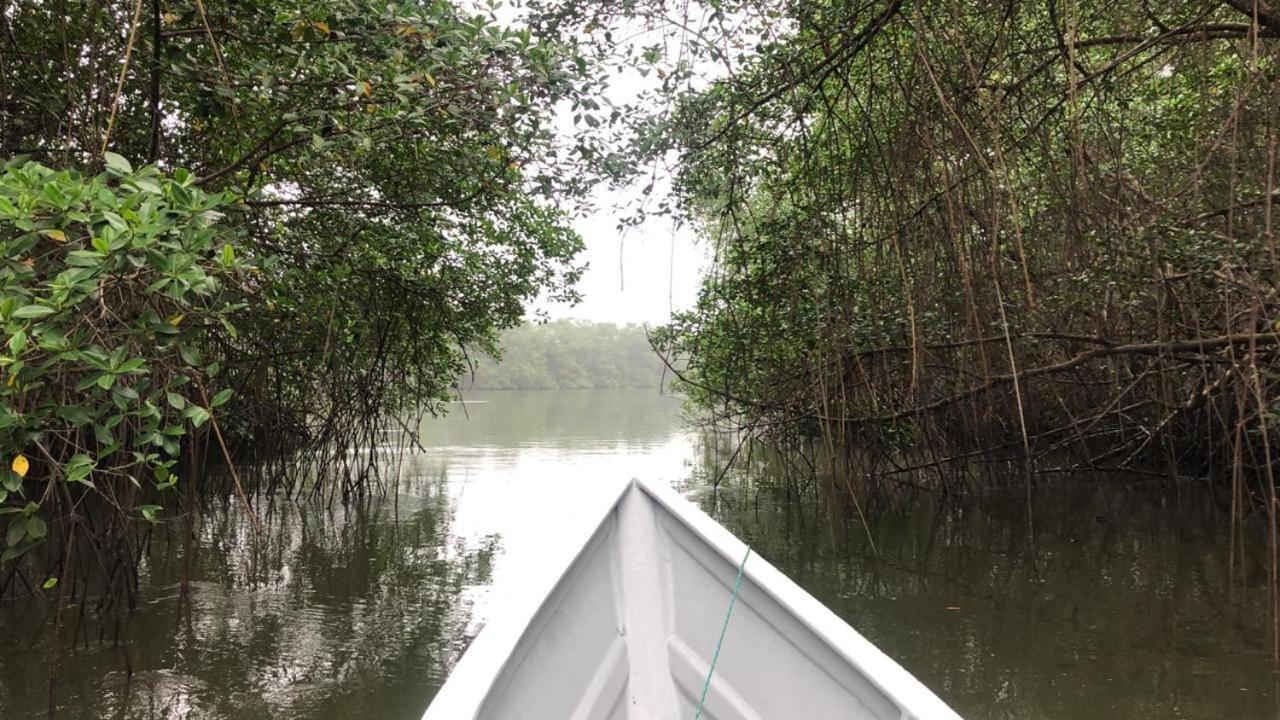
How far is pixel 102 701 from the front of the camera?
11.2ft

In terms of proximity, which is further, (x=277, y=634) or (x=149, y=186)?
(x=277, y=634)

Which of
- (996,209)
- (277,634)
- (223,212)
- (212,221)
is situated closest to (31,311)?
(212,221)

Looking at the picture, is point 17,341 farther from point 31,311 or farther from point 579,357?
point 579,357

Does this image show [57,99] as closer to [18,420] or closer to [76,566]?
[18,420]

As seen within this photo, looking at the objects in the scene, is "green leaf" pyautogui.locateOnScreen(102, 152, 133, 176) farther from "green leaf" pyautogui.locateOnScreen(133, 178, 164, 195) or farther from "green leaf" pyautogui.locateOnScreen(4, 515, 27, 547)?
"green leaf" pyautogui.locateOnScreen(4, 515, 27, 547)

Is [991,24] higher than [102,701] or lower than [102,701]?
higher

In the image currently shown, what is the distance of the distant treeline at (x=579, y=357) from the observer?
154 ft

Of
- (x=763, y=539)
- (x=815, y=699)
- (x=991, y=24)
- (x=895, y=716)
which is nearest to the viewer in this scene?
(x=895, y=716)

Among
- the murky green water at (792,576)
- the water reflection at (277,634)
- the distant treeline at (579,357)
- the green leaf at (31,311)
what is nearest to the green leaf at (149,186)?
the green leaf at (31,311)

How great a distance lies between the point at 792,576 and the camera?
542cm

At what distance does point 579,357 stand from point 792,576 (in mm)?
47609

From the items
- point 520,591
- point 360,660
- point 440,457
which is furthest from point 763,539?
point 440,457

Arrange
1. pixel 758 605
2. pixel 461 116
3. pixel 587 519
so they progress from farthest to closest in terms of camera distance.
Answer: pixel 461 116 < pixel 587 519 < pixel 758 605

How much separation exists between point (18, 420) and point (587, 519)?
151 centimetres
